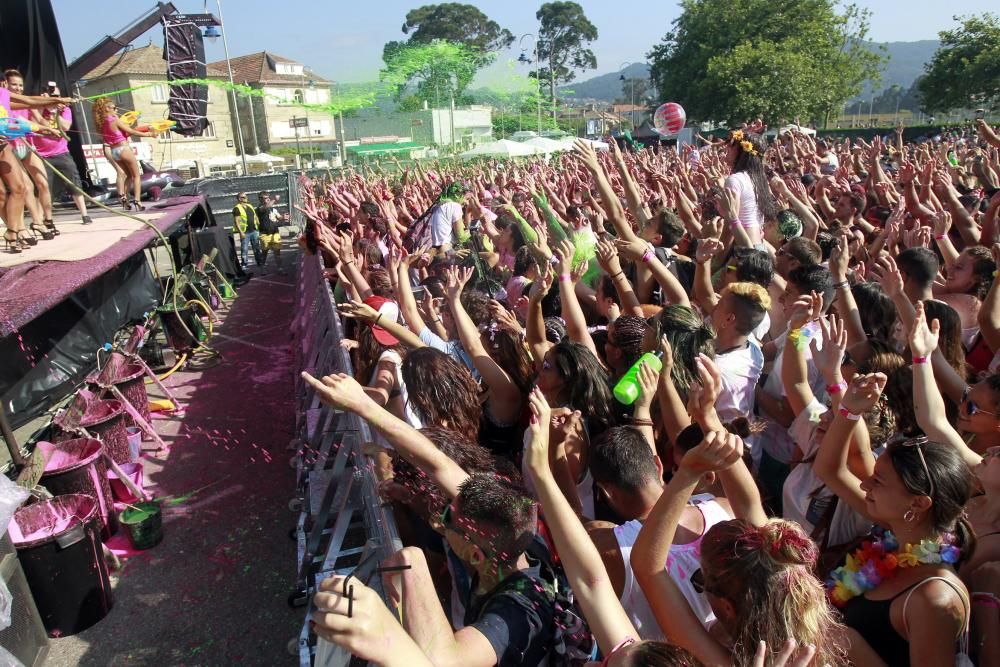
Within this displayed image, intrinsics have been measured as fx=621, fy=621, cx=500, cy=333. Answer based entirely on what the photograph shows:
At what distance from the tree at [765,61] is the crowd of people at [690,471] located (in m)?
40.2

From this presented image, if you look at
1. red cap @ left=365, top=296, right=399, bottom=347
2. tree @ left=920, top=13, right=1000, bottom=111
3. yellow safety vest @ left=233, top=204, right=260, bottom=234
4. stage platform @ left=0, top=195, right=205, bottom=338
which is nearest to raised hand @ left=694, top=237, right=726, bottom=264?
red cap @ left=365, top=296, right=399, bottom=347

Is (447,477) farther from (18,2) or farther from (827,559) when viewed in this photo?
(18,2)

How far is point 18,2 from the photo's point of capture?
11961mm

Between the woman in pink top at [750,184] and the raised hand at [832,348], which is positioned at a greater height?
the woman in pink top at [750,184]

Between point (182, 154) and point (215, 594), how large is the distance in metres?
42.2

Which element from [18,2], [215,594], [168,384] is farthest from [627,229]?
[18,2]

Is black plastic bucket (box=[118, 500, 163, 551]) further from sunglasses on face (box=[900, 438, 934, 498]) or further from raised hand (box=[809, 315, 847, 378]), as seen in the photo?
sunglasses on face (box=[900, 438, 934, 498])

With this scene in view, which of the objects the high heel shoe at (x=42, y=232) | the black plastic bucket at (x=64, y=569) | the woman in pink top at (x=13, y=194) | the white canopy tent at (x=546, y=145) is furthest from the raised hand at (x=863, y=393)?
the white canopy tent at (x=546, y=145)

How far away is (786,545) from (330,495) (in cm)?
290

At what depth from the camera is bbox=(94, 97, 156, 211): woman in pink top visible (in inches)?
390

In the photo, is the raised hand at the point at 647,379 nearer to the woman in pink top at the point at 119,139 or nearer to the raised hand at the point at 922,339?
the raised hand at the point at 922,339

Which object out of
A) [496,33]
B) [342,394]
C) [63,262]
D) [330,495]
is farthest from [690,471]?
[496,33]

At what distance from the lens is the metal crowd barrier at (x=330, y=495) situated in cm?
273

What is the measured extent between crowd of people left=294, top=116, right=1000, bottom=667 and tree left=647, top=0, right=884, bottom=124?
1583 inches
